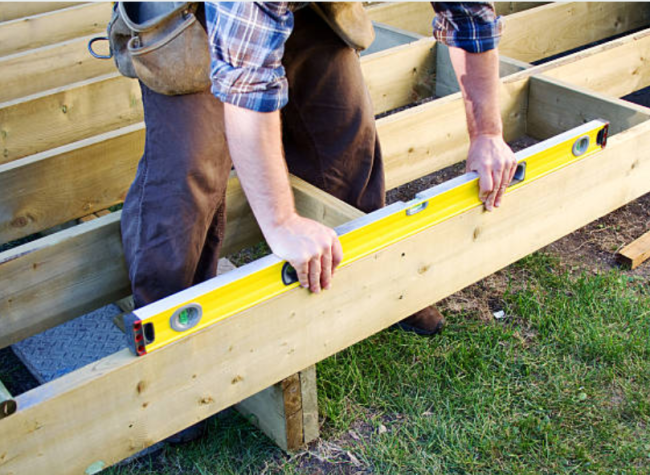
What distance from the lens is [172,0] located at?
6.90 feet

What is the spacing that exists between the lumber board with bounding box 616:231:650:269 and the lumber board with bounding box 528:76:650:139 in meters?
0.55

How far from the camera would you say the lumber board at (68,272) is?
7.56ft

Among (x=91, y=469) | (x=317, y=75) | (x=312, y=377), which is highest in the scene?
(x=317, y=75)

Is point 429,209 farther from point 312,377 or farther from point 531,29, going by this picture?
point 531,29

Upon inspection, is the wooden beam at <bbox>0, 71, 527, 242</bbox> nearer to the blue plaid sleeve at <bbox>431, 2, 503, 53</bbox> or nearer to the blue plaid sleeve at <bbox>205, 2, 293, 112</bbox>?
the blue plaid sleeve at <bbox>431, 2, 503, 53</bbox>

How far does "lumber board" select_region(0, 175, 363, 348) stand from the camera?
2305 mm

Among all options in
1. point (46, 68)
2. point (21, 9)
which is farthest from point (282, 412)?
point (21, 9)

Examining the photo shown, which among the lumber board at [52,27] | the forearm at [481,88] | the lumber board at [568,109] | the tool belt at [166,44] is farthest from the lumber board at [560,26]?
the tool belt at [166,44]

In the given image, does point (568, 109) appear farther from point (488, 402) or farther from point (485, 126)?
point (488, 402)

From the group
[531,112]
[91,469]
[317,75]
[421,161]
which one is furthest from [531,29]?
[91,469]

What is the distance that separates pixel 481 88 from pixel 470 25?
0.22 metres

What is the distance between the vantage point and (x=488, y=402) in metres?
2.64

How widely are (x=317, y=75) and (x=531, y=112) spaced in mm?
1453

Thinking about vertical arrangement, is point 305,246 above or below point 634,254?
above
